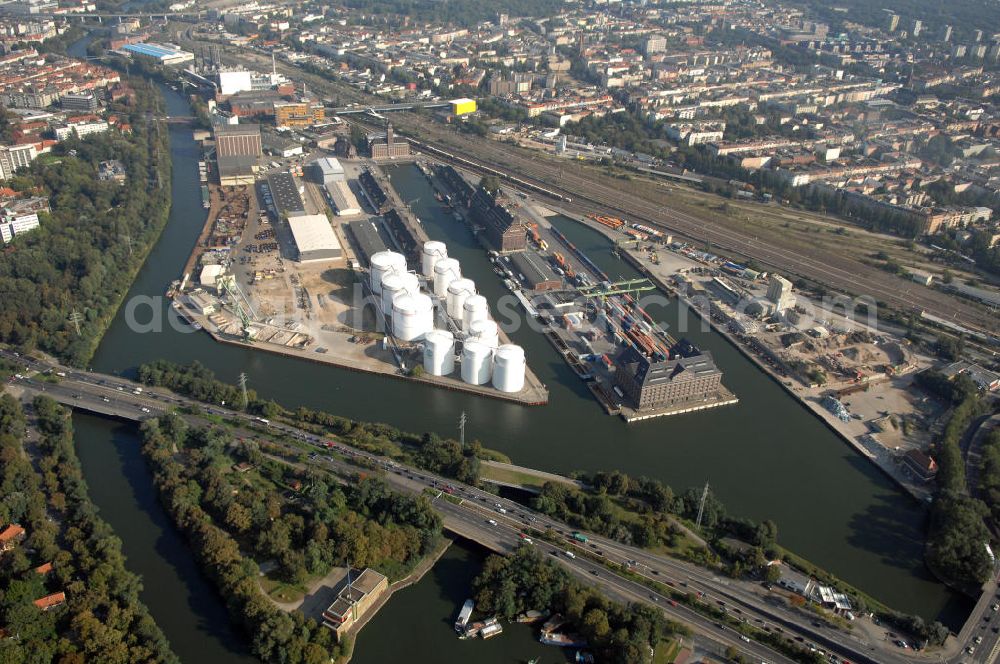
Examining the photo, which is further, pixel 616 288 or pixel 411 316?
pixel 616 288

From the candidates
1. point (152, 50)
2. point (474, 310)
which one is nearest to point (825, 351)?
point (474, 310)

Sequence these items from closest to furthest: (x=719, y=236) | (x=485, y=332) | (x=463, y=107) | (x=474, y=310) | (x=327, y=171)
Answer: (x=485, y=332) → (x=474, y=310) → (x=719, y=236) → (x=327, y=171) → (x=463, y=107)

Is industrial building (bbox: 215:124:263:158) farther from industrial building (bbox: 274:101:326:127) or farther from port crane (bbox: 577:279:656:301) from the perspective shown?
port crane (bbox: 577:279:656:301)

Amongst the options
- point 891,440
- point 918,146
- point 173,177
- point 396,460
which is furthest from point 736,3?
point 396,460

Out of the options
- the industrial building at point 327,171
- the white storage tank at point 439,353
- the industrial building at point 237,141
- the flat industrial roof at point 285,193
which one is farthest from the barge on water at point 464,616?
the industrial building at point 237,141

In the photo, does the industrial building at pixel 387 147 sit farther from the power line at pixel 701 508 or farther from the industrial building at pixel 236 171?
the power line at pixel 701 508

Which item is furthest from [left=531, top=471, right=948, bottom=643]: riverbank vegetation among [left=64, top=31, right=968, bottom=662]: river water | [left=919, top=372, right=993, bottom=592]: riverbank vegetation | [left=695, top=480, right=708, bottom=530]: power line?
[left=919, top=372, right=993, bottom=592]: riverbank vegetation

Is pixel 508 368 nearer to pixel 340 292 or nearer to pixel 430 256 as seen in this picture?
pixel 430 256
